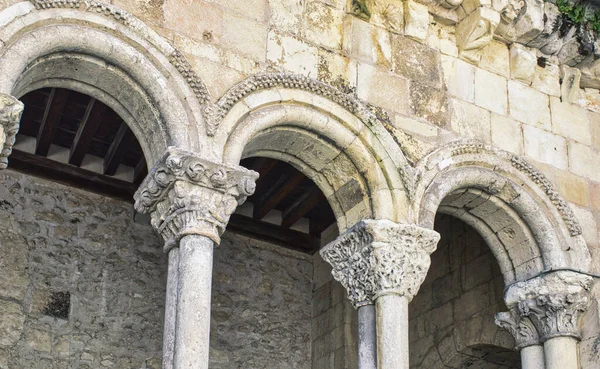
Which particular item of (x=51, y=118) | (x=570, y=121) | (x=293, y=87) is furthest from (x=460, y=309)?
(x=51, y=118)

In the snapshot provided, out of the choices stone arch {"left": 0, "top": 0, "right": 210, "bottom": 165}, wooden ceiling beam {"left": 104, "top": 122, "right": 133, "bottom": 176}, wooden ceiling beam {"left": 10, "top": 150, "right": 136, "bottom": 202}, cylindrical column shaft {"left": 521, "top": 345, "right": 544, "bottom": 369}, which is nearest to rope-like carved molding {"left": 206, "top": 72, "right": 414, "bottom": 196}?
stone arch {"left": 0, "top": 0, "right": 210, "bottom": 165}

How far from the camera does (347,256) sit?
7.34 meters

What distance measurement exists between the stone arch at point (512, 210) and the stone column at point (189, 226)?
194 cm

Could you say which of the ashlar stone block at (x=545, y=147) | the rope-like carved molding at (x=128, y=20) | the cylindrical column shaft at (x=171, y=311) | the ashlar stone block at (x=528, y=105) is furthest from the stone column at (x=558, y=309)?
the rope-like carved molding at (x=128, y=20)

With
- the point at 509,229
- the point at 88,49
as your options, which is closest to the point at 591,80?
the point at 509,229

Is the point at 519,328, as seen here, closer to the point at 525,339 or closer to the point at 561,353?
the point at 525,339

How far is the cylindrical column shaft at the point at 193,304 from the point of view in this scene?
602 cm

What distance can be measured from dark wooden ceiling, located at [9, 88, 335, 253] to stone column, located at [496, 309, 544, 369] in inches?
96.1

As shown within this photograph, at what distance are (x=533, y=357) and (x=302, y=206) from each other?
303cm

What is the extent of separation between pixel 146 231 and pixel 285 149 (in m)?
A: 2.57

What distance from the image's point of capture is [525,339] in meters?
7.84

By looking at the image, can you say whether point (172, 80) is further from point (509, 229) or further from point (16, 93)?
point (509, 229)

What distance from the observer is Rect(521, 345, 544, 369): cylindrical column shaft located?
7758mm

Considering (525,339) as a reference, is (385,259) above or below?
above
